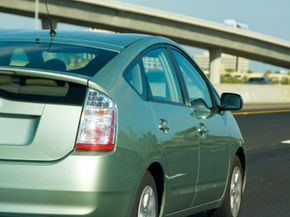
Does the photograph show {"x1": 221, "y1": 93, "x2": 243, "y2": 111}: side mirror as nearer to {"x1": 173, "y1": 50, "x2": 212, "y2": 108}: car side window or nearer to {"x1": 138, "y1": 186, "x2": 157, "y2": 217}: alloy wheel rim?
{"x1": 173, "y1": 50, "x2": 212, "y2": 108}: car side window

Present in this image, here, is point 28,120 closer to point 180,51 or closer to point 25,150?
point 25,150

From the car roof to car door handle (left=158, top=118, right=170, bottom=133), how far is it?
23.2 inches

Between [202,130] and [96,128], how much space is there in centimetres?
179

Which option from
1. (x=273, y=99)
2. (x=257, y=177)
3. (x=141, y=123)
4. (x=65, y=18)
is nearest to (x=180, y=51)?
(x=141, y=123)

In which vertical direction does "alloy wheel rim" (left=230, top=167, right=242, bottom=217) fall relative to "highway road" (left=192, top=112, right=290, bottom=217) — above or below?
above

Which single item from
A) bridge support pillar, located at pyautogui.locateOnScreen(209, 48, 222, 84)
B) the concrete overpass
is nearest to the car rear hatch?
the concrete overpass

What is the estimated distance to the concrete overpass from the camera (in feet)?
222

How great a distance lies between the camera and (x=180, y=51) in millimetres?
7367

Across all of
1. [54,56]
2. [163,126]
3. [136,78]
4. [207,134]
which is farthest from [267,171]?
[54,56]

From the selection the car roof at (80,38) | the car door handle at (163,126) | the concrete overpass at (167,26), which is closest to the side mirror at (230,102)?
the car roof at (80,38)

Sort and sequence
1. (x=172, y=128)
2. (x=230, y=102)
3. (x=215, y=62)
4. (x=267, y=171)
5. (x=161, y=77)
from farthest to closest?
(x=215, y=62), (x=267, y=171), (x=230, y=102), (x=161, y=77), (x=172, y=128)

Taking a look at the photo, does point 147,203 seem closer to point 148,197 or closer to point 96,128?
point 148,197

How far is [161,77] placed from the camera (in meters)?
6.80

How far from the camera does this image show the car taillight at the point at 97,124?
5469 millimetres
